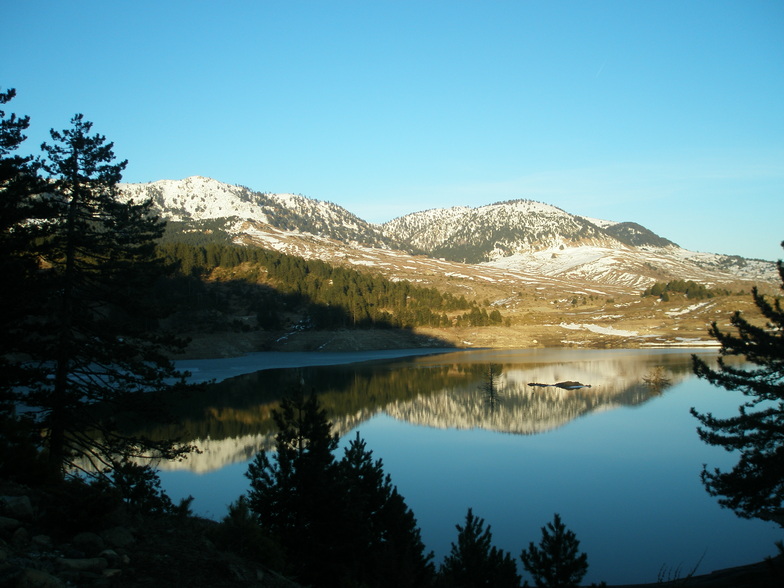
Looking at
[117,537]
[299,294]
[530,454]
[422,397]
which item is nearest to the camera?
[117,537]

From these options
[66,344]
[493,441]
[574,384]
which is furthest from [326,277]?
[66,344]

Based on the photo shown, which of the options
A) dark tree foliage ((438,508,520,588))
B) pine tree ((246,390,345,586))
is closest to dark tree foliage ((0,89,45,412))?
pine tree ((246,390,345,586))

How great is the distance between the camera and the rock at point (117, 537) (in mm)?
8102

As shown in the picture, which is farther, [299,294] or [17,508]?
[299,294]

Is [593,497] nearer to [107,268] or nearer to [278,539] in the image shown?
[278,539]

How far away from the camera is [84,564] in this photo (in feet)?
23.9

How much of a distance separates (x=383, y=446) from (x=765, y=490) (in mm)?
22683

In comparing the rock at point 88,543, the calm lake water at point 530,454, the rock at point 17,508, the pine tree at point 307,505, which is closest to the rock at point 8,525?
the rock at point 17,508

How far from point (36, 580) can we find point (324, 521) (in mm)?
8960

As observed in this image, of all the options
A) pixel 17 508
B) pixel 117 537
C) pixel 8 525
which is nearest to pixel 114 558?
pixel 117 537

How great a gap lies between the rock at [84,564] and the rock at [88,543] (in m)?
0.24

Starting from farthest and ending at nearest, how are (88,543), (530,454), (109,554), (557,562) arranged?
(530,454) → (557,562) → (88,543) → (109,554)

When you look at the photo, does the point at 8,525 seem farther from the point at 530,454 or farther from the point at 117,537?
the point at 530,454

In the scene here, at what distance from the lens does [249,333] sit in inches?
3937
